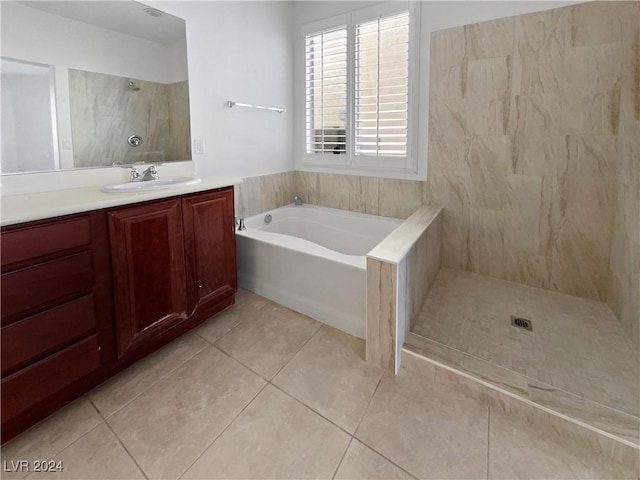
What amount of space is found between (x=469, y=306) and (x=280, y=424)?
4.72ft

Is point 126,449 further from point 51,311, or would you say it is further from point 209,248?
point 209,248

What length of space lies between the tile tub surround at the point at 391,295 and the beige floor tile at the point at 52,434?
128 cm

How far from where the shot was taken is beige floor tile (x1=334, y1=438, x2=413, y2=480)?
1169 millimetres

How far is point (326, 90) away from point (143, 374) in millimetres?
2705

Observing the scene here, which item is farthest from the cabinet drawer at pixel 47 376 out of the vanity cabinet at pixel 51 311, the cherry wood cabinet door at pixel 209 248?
the cherry wood cabinet door at pixel 209 248

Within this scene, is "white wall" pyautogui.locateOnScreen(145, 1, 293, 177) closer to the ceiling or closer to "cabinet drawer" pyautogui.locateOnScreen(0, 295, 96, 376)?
the ceiling

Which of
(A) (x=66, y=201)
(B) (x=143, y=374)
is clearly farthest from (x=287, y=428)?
(A) (x=66, y=201)

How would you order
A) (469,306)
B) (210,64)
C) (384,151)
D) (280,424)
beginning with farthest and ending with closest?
(384,151), (210,64), (469,306), (280,424)

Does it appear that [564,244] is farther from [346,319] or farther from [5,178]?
[5,178]

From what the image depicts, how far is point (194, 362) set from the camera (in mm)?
1763

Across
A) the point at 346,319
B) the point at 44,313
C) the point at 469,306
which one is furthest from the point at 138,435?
the point at 469,306

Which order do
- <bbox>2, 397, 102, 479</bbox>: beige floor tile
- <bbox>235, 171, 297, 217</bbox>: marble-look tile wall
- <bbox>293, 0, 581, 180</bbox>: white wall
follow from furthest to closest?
1. <bbox>235, 171, 297, 217</bbox>: marble-look tile wall
2. <bbox>293, 0, 581, 180</bbox>: white wall
3. <bbox>2, 397, 102, 479</bbox>: beige floor tile

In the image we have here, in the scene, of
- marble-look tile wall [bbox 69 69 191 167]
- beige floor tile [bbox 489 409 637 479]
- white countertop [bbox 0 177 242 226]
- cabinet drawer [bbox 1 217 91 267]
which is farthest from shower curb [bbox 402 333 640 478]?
marble-look tile wall [bbox 69 69 191 167]

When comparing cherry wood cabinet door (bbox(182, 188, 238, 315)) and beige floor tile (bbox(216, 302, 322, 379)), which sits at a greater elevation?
cherry wood cabinet door (bbox(182, 188, 238, 315))
